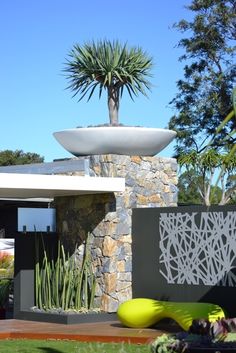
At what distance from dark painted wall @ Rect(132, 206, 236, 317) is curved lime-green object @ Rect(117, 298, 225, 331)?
548 millimetres

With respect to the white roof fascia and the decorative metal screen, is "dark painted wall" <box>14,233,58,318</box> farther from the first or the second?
the decorative metal screen

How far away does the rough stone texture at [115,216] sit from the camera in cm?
1560

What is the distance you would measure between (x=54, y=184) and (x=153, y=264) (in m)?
2.39

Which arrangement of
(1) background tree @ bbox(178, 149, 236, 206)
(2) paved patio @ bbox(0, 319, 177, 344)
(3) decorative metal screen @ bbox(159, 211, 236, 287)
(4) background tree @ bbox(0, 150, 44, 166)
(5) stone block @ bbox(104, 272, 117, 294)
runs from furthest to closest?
1. (4) background tree @ bbox(0, 150, 44, 166)
2. (5) stone block @ bbox(104, 272, 117, 294)
3. (3) decorative metal screen @ bbox(159, 211, 236, 287)
4. (2) paved patio @ bbox(0, 319, 177, 344)
5. (1) background tree @ bbox(178, 149, 236, 206)

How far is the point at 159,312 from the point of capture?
13805mm

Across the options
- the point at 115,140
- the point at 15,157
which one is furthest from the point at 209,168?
the point at 15,157

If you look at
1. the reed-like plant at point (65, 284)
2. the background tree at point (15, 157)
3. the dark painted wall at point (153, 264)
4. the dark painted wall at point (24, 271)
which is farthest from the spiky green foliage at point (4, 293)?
the background tree at point (15, 157)

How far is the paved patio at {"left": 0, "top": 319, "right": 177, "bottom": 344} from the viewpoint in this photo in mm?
12836

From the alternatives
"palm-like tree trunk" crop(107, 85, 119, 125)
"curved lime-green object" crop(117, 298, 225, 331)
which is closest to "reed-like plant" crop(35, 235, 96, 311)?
"curved lime-green object" crop(117, 298, 225, 331)

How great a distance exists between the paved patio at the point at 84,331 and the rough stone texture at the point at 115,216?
0.78 meters

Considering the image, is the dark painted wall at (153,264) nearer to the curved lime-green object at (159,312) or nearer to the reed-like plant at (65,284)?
the curved lime-green object at (159,312)

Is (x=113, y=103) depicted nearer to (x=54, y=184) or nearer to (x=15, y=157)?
(x=54, y=184)

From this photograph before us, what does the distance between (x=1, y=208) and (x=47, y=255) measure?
5.38 m

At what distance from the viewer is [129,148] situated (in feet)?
51.9
